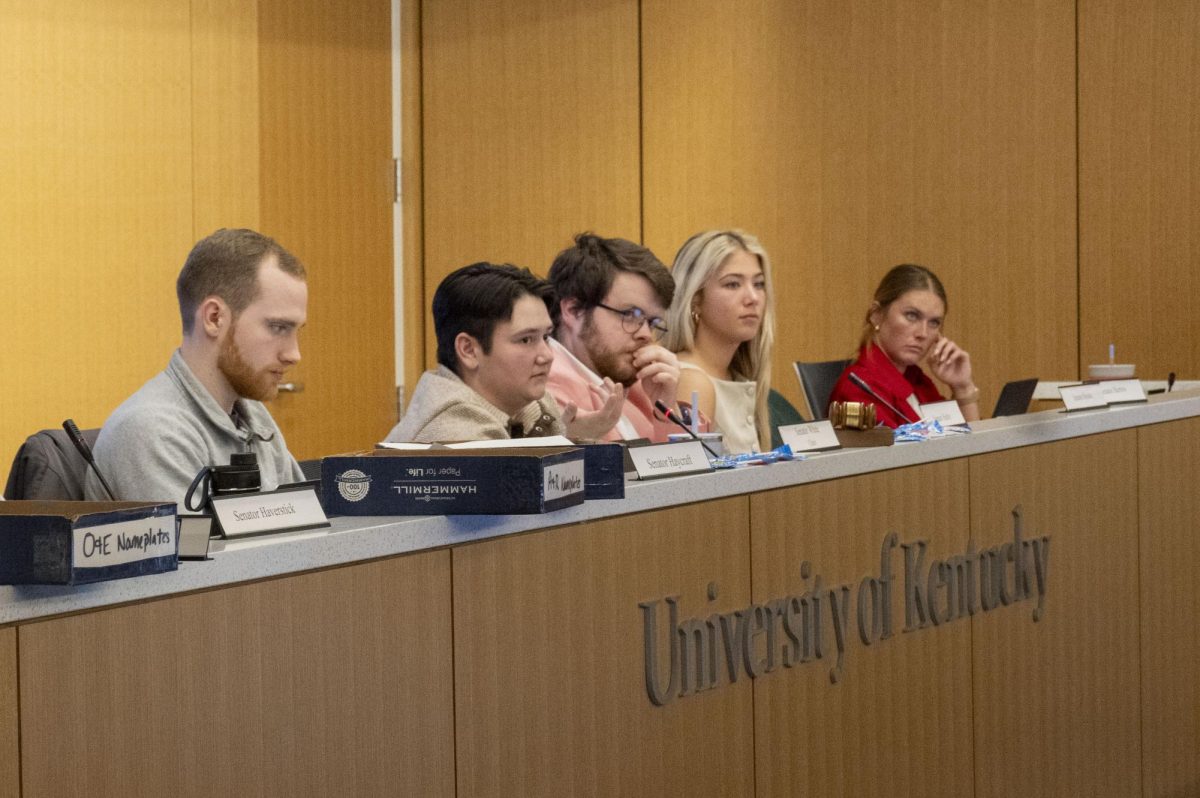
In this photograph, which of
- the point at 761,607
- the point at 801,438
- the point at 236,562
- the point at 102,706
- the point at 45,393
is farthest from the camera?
the point at 45,393

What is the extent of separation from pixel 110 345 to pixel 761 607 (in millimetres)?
3366

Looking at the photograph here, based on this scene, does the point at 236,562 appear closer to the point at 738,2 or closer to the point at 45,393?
the point at 45,393

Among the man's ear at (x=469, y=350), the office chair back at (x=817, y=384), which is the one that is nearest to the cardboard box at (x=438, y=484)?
the man's ear at (x=469, y=350)

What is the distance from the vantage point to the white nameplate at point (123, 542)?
1249mm

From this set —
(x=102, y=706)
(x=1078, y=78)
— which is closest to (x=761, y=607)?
(x=102, y=706)

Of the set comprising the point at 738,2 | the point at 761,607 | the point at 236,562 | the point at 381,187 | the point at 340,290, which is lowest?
the point at 761,607

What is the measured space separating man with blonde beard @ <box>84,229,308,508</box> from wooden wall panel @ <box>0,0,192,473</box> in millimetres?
2583

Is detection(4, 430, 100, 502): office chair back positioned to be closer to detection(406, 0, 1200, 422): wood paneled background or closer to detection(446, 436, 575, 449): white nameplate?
detection(446, 436, 575, 449): white nameplate

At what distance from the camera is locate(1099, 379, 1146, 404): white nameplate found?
3.49 m

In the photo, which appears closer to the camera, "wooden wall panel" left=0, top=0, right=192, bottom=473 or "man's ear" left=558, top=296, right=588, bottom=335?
"man's ear" left=558, top=296, right=588, bottom=335

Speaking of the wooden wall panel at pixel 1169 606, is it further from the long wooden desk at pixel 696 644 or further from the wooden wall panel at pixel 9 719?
the wooden wall panel at pixel 9 719

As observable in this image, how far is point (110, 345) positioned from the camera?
5.03 metres

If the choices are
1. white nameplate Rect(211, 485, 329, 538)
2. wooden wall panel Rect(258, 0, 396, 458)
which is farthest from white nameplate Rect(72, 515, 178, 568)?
wooden wall panel Rect(258, 0, 396, 458)

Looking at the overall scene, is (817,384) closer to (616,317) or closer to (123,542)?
(616,317)
